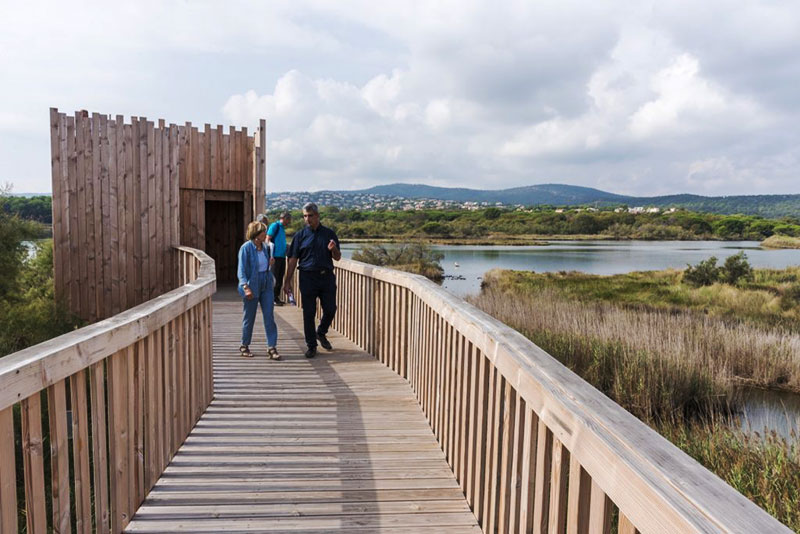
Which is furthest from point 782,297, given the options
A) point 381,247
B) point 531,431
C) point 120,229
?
point 531,431

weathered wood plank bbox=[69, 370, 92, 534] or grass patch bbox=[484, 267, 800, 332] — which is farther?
grass patch bbox=[484, 267, 800, 332]

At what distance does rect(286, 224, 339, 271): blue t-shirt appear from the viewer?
6.91 m

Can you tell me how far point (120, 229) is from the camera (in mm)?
12727

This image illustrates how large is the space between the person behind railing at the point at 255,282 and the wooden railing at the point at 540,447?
2196 mm

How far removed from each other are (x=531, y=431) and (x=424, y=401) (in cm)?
280

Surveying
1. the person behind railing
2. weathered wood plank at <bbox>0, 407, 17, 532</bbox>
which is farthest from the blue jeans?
weathered wood plank at <bbox>0, 407, 17, 532</bbox>

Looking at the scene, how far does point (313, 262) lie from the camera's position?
273 inches

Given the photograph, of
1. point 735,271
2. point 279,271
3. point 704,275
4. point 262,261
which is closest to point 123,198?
point 279,271

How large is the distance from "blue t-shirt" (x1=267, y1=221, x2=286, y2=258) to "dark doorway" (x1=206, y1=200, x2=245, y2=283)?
5.35m

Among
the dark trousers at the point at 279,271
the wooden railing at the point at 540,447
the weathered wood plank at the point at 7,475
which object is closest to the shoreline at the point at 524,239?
the dark trousers at the point at 279,271

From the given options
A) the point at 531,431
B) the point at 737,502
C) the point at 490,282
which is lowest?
the point at 490,282

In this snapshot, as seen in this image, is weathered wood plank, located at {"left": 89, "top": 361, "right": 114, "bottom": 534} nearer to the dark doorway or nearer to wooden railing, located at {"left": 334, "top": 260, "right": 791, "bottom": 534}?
wooden railing, located at {"left": 334, "top": 260, "right": 791, "bottom": 534}

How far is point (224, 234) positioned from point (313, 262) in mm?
10468

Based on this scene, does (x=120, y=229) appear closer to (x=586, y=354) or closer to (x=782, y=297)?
(x=586, y=354)
